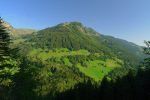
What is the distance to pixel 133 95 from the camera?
73.9m

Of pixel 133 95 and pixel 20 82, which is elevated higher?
pixel 20 82

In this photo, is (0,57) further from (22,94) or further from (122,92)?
(122,92)

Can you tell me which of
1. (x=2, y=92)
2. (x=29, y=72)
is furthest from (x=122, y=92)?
(x=2, y=92)

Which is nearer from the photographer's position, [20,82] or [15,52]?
[15,52]

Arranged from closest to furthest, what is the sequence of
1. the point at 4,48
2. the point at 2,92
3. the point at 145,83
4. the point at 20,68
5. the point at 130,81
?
the point at 4,48, the point at 2,92, the point at 20,68, the point at 145,83, the point at 130,81

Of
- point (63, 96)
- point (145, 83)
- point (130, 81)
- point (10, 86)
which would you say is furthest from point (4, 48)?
point (63, 96)

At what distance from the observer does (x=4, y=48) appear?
89.8ft

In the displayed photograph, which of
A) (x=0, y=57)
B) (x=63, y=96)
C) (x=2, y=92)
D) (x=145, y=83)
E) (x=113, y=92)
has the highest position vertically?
(x=0, y=57)

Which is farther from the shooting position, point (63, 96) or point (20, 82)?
point (63, 96)

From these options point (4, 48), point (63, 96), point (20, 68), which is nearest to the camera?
point (4, 48)

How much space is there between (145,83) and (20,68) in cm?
2299

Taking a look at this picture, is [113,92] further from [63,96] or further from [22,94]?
[22,94]

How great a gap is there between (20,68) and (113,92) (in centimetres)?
4894

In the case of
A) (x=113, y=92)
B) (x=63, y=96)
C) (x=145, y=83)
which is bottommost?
(x=63, y=96)
